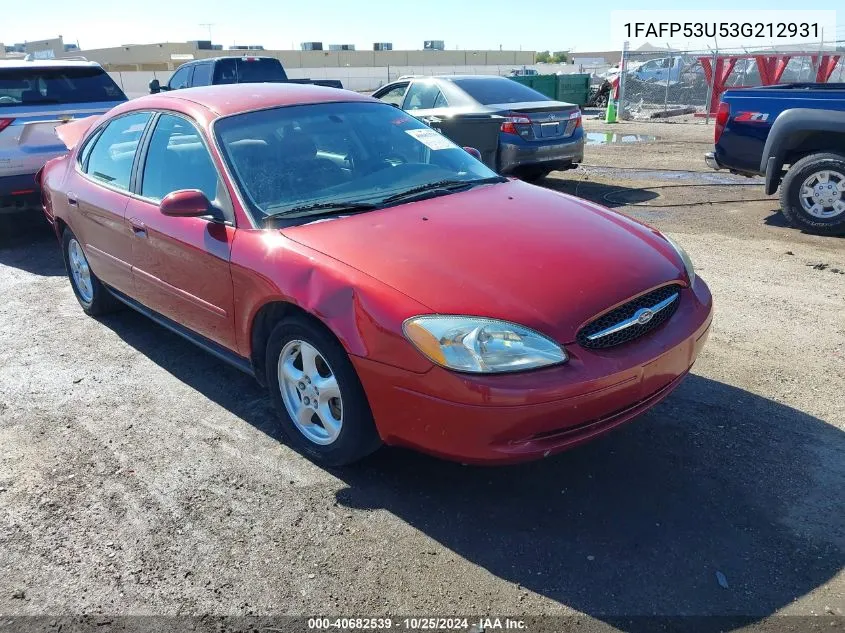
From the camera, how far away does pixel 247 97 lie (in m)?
4.14

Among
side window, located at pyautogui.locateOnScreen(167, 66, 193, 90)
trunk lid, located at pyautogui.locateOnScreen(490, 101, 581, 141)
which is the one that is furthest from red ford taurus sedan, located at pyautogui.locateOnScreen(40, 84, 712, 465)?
side window, located at pyautogui.locateOnScreen(167, 66, 193, 90)

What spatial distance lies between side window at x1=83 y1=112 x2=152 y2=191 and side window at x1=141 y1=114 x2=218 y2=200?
9.4 inches

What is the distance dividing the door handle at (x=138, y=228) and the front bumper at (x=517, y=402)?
1.93m

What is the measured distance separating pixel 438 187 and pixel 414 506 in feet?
5.83

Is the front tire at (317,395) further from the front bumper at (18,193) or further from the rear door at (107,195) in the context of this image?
the front bumper at (18,193)

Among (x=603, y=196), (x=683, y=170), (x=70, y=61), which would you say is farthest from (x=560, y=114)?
(x=70, y=61)

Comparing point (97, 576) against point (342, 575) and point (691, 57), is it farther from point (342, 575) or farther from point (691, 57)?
point (691, 57)

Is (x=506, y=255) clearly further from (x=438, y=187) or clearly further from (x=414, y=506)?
(x=414, y=506)

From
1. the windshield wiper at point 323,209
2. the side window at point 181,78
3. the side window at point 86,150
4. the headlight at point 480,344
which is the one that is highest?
the side window at point 181,78

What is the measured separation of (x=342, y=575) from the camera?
106 inches

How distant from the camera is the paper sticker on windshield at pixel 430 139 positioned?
173 inches

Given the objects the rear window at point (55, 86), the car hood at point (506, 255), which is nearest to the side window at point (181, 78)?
the rear window at point (55, 86)

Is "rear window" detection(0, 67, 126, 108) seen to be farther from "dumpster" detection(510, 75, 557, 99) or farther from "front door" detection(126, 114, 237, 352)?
"dumpster" detection(510, 75, 557, 99)

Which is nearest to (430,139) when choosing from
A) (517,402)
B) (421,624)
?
(517,402)
